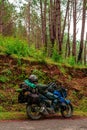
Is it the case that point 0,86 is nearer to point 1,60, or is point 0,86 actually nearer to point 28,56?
point 1,60

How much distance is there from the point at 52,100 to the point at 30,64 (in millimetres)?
4314

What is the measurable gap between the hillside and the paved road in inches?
79.1

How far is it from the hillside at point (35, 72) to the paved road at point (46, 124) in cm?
201

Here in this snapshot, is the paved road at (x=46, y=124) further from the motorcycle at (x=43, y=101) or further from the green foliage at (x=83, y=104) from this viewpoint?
the green foliage at (x=83, y=104)

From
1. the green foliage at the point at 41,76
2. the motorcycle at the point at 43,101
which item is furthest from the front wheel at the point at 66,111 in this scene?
the green foliage at the point at 41,76

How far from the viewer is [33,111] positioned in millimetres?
12141

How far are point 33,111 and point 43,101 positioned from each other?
1.79 feet

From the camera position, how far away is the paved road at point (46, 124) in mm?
10302

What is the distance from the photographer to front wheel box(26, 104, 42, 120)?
11952mm

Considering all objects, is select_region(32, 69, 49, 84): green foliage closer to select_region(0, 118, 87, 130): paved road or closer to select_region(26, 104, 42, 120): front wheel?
select_region(26, 104, 42, 120): front wheel

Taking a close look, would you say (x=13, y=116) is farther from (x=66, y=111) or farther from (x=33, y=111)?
(x=66, y=111)

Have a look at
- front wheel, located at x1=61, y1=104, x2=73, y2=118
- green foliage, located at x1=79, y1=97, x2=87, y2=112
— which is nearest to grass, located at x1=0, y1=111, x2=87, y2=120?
front wheel, located at x1=61, y1=104, x2=73, y2=118

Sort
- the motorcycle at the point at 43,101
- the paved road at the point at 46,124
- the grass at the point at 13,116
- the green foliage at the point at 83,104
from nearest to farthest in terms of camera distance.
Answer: the paved road at the point at 46,124, the grass at the point at 13,116, the motorcycle at the point at 43,101, the green foliage at the point at 83,104

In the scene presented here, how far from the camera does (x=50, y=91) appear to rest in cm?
1287
